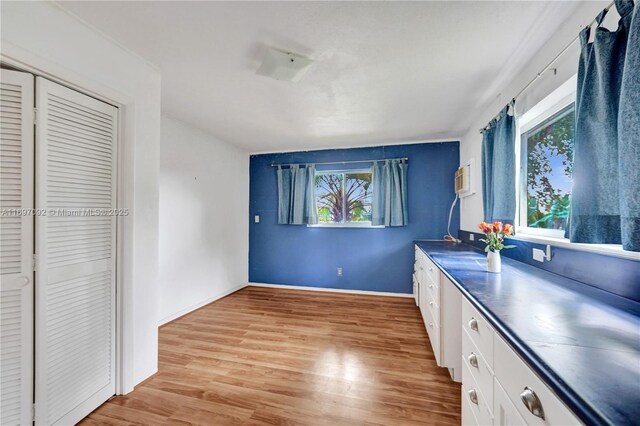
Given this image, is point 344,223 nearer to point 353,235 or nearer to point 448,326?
point 353,235

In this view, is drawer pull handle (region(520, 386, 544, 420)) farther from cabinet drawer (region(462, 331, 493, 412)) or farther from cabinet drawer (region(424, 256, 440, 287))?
cabinet drawer (region(424, 256, 440, 287))

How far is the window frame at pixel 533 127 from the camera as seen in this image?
157cm

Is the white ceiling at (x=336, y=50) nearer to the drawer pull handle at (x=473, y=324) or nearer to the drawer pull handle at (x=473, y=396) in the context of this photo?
the drawer pull handle at (x=473, y=324)

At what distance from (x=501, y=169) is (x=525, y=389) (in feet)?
5.75

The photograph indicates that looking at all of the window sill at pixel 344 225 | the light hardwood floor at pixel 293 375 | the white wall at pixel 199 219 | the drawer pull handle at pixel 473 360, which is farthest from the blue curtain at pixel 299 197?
the drawer pull handle at pixel 473 360

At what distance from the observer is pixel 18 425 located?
1292mm

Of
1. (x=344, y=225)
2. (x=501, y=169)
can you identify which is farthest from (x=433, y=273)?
(x=344, y=225)

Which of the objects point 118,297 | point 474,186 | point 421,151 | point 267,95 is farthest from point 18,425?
point 421,151

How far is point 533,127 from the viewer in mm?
A: 2008

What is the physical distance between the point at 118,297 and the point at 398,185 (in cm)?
342

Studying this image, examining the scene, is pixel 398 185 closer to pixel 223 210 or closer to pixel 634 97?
pixel 223 210

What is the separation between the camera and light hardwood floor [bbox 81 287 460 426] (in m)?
1.58

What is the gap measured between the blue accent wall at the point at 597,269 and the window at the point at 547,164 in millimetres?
195

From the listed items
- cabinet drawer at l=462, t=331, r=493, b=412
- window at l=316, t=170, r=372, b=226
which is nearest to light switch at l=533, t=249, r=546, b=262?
cabinet drawer at l=462, t=331, r=493, b=412
